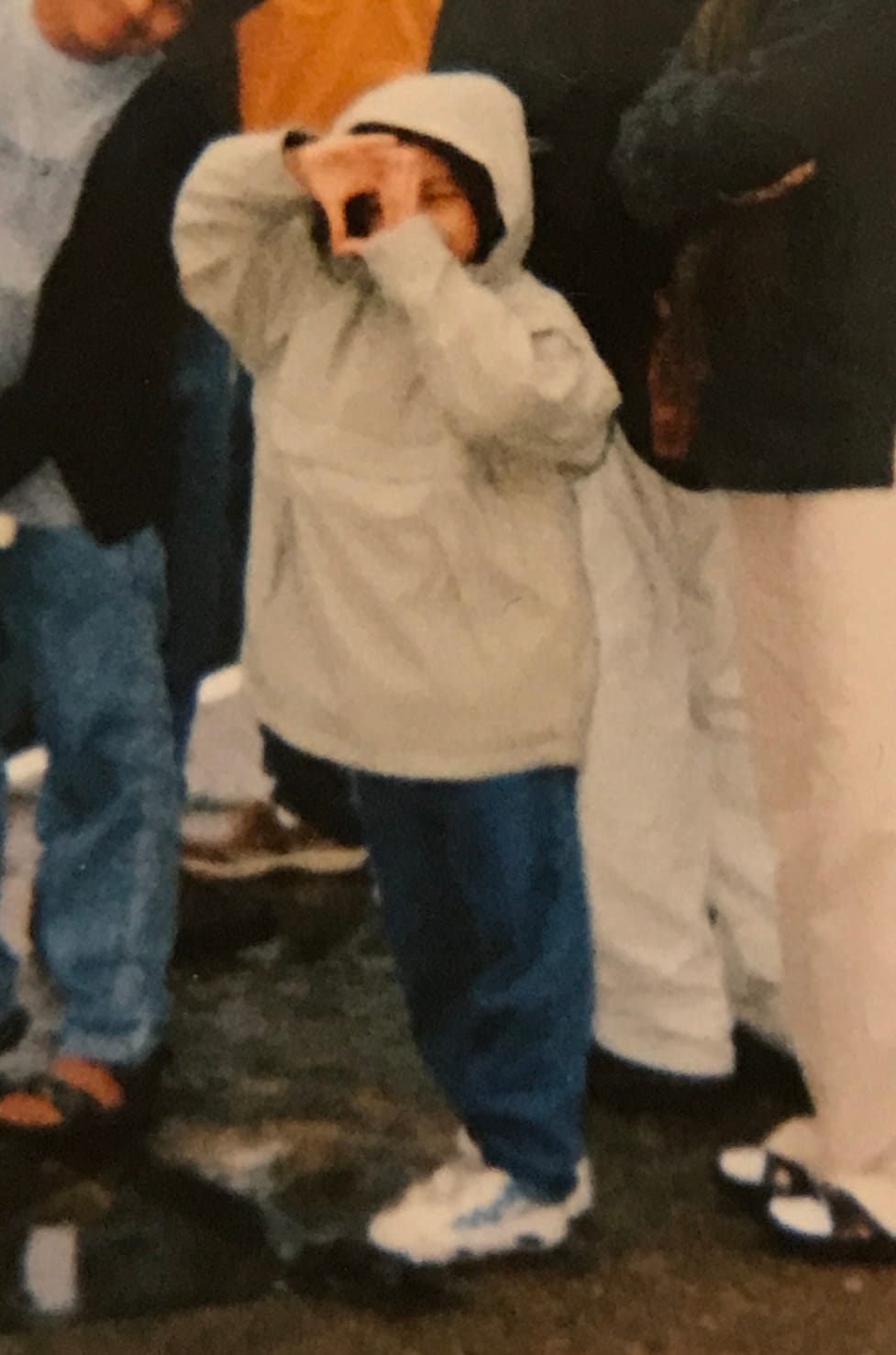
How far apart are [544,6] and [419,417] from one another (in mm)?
279

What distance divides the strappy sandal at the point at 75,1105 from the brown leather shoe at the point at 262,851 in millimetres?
153

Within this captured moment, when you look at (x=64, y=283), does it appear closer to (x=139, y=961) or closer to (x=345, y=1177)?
(x=139, y=961)

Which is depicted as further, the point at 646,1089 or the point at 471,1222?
the point at 646,1089

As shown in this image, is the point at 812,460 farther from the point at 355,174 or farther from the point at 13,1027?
the point at 13,1027

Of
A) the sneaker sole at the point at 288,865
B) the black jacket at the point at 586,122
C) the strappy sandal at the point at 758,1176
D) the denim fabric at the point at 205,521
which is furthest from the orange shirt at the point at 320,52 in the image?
the strappy sandal at the point at 758,1176

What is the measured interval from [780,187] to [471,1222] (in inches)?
25.7

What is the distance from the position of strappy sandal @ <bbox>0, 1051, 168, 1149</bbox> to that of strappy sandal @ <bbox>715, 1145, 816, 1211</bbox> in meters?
0.40

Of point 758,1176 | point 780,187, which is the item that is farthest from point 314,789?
point 780,187

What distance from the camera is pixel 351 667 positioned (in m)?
0.86

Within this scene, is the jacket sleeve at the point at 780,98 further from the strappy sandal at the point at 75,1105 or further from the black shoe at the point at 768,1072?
the strappy sandal at the point at 75,1105

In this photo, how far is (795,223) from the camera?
82cm

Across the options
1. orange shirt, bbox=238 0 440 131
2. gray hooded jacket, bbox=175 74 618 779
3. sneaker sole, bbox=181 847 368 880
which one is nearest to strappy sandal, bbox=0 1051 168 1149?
sneaker sole, bbox=181 847 368 880

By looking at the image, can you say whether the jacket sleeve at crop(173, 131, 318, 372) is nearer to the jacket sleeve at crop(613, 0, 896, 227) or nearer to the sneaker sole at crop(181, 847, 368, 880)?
the jacket sleeve at crop(613, 0, 896, 227)

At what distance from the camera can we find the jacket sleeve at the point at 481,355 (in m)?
0.78
